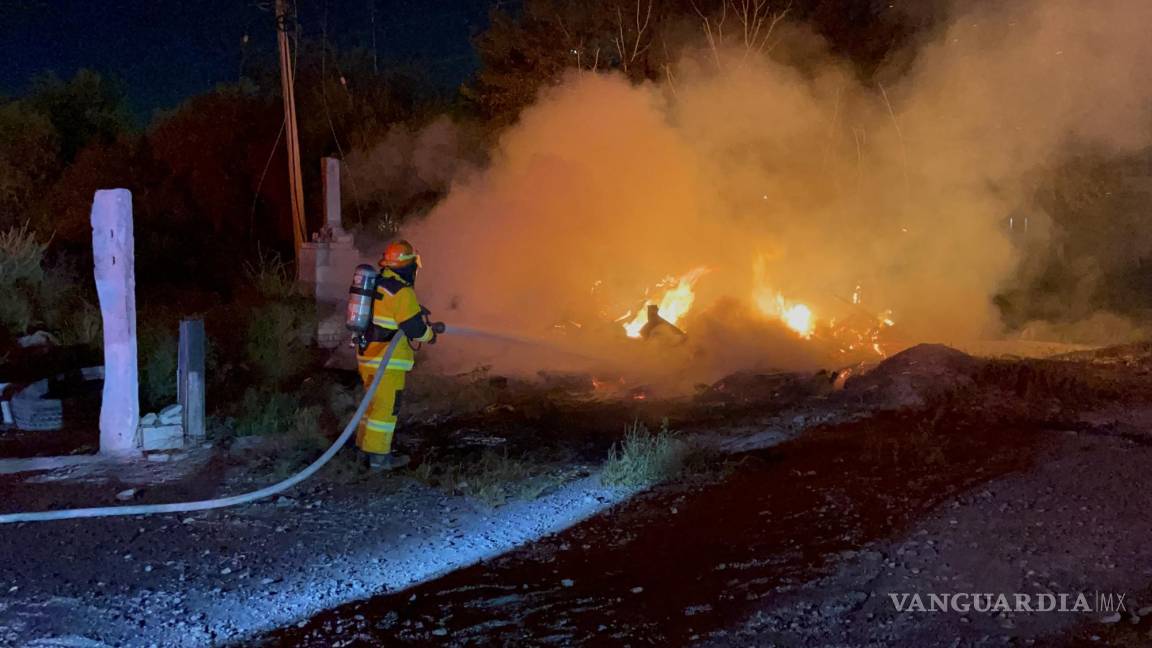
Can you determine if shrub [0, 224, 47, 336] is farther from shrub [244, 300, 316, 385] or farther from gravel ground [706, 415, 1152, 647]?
gravel ground [706, 415, 1152, 647]

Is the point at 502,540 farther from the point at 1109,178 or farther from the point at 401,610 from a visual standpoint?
the point at 1109,178

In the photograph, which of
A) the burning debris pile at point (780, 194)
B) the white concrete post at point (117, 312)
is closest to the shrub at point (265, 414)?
the white concrete post at point (117, 312)

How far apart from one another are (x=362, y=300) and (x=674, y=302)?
5958 millimetres

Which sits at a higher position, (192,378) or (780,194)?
(780,194)

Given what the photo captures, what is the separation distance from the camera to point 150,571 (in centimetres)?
455

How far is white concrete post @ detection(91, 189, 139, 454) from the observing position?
5969 mm

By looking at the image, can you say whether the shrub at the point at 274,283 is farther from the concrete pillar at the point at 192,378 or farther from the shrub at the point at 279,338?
the concrete pillar at the point at 192,378

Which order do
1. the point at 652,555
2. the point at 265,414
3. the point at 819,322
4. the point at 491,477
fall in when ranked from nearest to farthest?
the point at 652,555, the point at 491,477, the point at 265,414, the point at 819,322

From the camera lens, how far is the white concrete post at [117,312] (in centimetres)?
597

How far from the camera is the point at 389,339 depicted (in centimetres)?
621

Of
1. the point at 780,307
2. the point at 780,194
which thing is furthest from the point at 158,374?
the point at 780,194

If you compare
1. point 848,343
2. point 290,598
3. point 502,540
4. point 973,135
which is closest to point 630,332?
point 848,343

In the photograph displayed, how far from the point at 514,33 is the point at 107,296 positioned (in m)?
10.6

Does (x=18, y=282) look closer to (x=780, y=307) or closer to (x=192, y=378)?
(x=192, y=378)
